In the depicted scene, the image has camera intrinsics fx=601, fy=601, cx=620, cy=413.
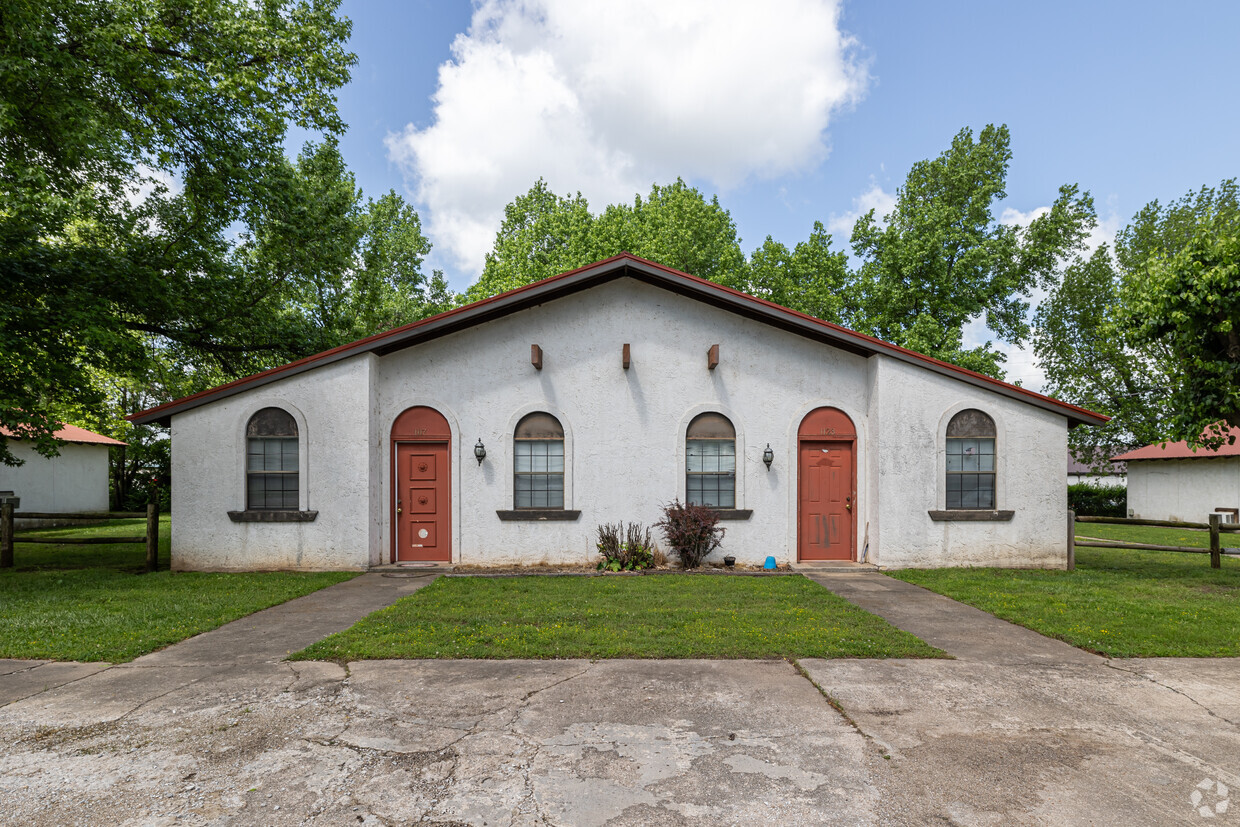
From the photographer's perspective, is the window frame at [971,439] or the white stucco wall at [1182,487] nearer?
the window frame at [971,439]

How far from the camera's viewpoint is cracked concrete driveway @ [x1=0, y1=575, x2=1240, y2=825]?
3.25 m

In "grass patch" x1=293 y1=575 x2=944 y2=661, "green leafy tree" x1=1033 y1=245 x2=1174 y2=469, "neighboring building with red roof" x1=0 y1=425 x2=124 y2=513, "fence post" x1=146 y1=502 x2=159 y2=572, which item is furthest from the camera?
"green leafy tree" x1=1033 y1=245 x2=1174 y2=469

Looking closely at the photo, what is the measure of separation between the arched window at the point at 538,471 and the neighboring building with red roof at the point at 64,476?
17161 mm

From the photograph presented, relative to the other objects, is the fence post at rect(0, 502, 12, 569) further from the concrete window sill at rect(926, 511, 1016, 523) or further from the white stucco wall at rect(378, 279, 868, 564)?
the concrete window sill at rect(926, 511, 1016, 523)

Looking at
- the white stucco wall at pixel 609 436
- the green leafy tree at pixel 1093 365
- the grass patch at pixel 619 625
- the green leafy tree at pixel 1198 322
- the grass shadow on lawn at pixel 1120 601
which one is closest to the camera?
the grass patch at pixel 619 625

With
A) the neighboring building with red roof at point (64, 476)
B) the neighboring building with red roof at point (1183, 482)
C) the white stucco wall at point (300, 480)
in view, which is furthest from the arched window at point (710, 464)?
the neighboring building with red roof at point (64, 476)

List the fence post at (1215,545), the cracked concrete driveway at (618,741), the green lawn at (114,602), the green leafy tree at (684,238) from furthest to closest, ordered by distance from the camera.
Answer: the green leafy tree at (684,238) < the fence post at (1215,545) < the green lawn at (114,602) < the cracked concrete driveway at (618,741)

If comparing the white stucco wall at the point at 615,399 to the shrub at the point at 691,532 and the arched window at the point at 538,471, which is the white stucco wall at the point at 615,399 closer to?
the arched window at the point at 538,471

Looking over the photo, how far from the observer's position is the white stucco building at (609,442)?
10812 millimetres

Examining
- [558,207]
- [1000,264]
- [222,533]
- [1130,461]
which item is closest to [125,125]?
[222,533]

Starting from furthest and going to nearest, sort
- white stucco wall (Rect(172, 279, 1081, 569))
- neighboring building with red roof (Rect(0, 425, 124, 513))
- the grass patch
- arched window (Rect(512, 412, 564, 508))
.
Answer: neighboring building with red roof (Rect(0, 425, 124, 513)) → arched window (Rect(512, 412, 564, 508)) → white stucco wall (Rect(172, 279, 1081, 569)) → the grass patch

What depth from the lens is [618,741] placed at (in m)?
4.01

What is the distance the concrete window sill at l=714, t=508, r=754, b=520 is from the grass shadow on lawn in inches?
104

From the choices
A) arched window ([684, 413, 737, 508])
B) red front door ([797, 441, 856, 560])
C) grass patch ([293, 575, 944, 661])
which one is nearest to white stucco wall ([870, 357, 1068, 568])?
red front door ([797, 441, 856, 560])
